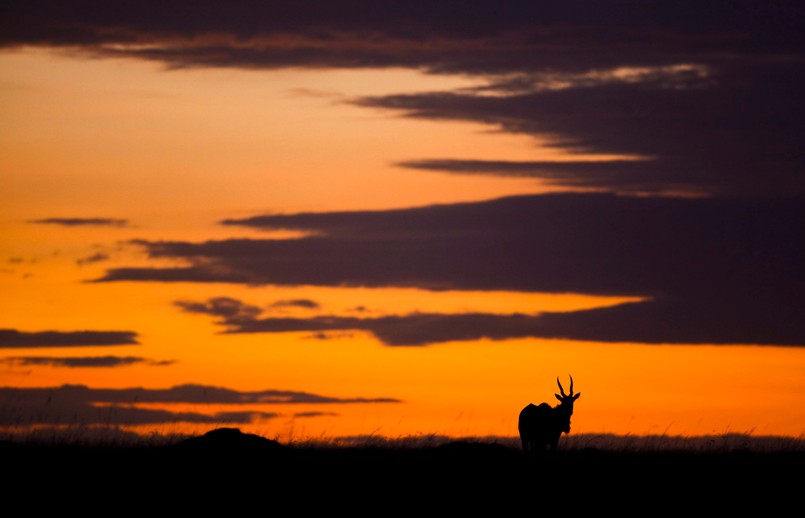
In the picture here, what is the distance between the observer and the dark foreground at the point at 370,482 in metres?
25.1

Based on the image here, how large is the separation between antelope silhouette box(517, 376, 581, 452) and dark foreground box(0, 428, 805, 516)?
6.27 m

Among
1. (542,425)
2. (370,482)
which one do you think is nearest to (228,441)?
(370,482)

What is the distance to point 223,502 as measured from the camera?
990 inches

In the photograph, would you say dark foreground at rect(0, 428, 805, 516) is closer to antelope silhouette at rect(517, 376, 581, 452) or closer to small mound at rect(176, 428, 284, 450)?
small mound at rect(176, 428, 284, 450)

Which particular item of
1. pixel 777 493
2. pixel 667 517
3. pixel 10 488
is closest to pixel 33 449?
pixel 10 488

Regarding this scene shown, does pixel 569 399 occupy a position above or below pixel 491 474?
above

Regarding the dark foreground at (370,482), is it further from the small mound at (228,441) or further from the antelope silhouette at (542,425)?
the antelope silhouette at (542,425)

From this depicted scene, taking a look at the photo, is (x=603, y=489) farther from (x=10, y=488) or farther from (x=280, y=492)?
(x=10, y=488)

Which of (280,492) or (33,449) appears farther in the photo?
(33,449)

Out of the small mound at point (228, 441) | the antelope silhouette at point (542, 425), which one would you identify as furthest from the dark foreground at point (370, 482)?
the antelope silhouette at point (542, 425)

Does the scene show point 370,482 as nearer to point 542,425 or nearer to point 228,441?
point 228,441

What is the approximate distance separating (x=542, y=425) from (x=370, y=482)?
425 inches

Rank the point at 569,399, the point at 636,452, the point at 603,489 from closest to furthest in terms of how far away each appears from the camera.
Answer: the point at 603,489 → the point at 636,452 → the point at 569,399

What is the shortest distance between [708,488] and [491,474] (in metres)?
4.39
